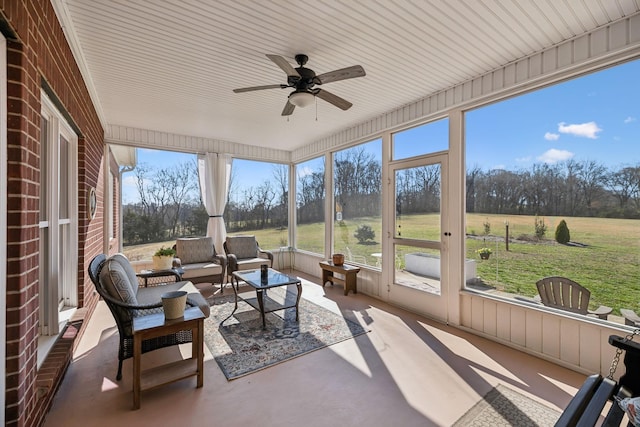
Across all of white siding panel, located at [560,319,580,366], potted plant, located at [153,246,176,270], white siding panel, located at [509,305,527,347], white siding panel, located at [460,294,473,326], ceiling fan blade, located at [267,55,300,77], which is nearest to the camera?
ceiling fan blade, located at [267,55,300,77]

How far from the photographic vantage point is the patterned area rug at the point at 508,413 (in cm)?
185

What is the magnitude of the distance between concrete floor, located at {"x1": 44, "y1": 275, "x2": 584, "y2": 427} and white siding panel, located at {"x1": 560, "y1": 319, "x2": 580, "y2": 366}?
0.40 feet

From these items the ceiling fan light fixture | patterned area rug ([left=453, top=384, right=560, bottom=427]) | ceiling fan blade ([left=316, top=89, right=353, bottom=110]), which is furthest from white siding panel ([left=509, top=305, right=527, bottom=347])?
the ceiling fan light fixture

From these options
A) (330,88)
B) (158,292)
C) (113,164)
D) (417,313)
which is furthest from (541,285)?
(113,164)

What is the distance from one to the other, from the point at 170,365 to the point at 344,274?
2.94 m

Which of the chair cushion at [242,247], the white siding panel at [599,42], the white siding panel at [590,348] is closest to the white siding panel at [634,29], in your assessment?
the white siding panel at [599,42]

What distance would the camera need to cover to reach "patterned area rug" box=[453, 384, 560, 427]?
185 centimetres

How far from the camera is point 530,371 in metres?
2.47

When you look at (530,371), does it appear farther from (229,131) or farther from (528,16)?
(229,131)

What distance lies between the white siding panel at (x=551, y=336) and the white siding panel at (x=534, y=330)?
32 millimetres

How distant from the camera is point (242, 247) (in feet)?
18.1

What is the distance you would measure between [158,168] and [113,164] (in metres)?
0.83

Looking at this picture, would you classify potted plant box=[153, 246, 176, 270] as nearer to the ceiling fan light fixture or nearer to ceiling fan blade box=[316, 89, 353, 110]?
the ceiling fan light fixture

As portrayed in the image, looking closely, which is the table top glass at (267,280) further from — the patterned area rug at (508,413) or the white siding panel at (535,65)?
the white siding panel at (535,65)
